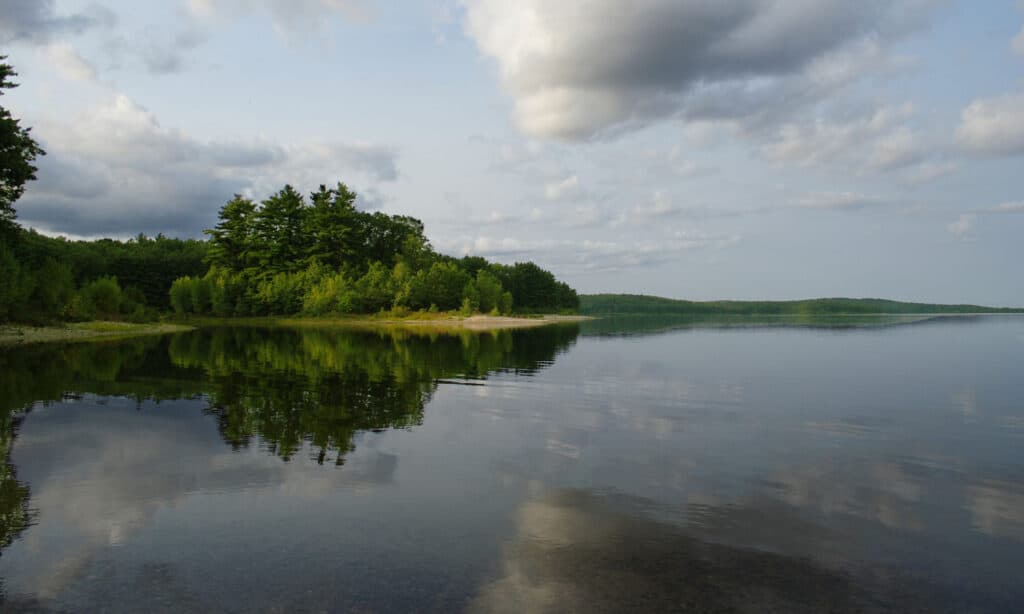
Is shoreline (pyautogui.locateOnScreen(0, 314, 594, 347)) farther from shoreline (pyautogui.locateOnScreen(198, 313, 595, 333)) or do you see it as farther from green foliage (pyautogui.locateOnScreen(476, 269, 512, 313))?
green foliage (pyautogui.locateOnScreen(476, 269, 512, 313))

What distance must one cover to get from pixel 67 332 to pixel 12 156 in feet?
51.9

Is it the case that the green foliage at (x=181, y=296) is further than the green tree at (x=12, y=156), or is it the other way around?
the green foliage at (x=181, y=296)

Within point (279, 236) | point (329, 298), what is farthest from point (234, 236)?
point (329, 298)

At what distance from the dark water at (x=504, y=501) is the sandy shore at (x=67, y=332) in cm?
2854

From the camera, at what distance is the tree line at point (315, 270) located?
4136 inches

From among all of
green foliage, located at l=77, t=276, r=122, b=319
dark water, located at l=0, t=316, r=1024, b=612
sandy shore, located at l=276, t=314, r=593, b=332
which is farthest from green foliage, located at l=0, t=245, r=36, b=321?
sandy shore, located at l=276, t=314, r=593, b=332

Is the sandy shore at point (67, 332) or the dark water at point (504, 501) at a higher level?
the sandy shore at point (67, 332)

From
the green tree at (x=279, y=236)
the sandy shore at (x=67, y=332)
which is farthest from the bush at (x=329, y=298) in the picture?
the sandy shore at (x=67, y=332)

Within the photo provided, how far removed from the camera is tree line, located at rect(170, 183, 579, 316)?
105 m

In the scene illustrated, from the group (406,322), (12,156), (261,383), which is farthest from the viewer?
(406,322)

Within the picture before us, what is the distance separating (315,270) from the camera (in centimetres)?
10738

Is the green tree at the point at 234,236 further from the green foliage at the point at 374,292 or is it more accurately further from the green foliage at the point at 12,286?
the green foliage at the point at 12,286

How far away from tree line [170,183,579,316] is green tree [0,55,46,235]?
5501cm

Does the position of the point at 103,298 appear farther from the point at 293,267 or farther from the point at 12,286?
the point at 293,267
